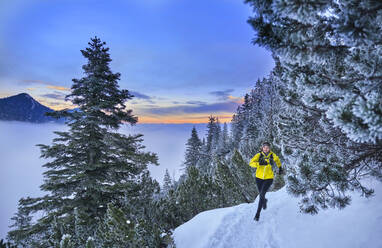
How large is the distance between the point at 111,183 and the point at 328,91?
10.4 m

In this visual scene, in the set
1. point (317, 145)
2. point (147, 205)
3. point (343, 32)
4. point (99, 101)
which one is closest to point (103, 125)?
point (99, 101)

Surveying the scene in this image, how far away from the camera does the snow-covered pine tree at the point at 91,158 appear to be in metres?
8.98

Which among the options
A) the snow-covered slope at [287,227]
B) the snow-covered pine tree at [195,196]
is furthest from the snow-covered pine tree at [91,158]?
the snow-covered slope at [287,227]

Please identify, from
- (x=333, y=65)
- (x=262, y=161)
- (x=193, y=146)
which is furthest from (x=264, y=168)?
(x=193, y=146)

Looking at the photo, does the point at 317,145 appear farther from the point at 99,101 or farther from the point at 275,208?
the point at 99,101

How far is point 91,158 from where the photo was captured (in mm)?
10008

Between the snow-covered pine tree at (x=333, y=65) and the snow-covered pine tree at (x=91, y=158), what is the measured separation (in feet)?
25.1

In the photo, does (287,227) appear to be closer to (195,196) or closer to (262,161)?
(262,161)

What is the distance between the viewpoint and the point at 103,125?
10.3 m

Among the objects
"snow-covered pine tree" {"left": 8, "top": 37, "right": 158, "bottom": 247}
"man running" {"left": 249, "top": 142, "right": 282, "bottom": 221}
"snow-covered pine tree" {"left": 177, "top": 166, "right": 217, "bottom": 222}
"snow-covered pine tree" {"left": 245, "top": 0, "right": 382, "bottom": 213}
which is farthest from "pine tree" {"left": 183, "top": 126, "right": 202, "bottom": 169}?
"snow-covered pine tree" {"left": 245, "top": 0, "right": 382, "bottom": 213}

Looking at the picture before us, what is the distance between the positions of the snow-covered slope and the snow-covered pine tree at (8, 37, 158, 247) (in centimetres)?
449

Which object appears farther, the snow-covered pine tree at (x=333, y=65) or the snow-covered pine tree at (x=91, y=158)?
the snow-covered pine tree at (x=91, y=158)

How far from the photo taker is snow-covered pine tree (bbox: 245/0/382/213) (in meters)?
1.34

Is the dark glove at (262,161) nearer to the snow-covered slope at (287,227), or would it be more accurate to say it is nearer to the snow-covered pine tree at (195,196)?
the snow-covered slope at (287,227)
